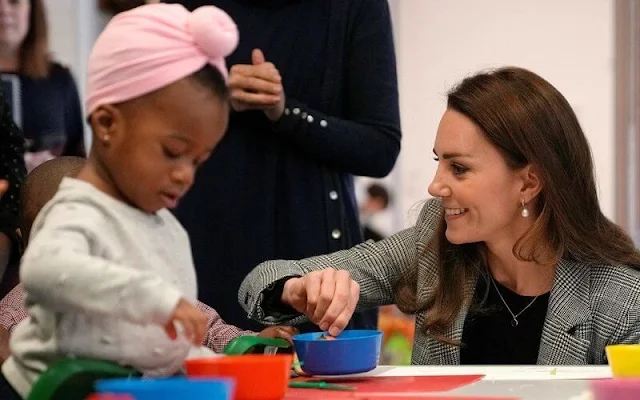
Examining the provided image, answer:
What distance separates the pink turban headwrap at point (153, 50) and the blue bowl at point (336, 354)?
45 centimetres

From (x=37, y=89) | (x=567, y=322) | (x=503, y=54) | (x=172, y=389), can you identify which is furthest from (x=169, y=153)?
(x=503, y=54)

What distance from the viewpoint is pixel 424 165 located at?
5125 mm

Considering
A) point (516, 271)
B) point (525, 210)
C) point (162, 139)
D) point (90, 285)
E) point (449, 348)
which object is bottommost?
point (449, 348)

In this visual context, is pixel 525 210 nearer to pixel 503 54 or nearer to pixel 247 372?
pixel 247 372

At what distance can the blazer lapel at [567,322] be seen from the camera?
5.19 feet

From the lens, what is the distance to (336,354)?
1.28 metres

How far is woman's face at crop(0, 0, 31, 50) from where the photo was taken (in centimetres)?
250

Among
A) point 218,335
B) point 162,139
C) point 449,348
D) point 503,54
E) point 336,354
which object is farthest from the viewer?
point 503,54

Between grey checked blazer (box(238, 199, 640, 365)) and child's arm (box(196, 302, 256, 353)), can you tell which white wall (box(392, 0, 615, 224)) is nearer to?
grey checked blazer (box(238, 199, 640, 365))

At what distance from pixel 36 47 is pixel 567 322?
1.55 m

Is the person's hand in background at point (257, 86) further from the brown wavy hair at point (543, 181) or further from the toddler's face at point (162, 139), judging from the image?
the toddler's face at point (162, 139)

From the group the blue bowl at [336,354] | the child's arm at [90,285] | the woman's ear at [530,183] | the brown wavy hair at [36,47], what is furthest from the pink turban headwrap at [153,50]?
the brown wavy hair at [36,47]

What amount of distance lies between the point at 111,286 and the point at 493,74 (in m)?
1.07

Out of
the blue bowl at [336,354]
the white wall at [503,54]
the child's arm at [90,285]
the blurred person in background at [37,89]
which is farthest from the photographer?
the white wall at [503,54]
